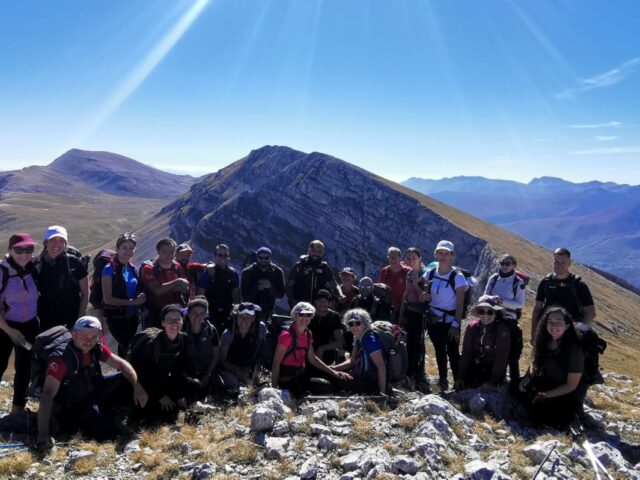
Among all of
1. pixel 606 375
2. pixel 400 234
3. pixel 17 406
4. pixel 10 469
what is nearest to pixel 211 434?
pixel 10 469

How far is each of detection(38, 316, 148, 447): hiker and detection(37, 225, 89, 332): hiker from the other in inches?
69.1

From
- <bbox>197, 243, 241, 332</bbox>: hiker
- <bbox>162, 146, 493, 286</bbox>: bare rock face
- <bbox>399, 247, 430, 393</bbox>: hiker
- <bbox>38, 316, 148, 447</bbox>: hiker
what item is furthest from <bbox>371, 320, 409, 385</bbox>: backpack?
<bbox>162, 146, 493, 286</bbox>: bare rock face

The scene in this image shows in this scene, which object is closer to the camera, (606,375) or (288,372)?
(288,372)

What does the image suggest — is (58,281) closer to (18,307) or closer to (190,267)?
(18,307)

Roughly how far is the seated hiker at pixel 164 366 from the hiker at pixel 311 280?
443 centimetres

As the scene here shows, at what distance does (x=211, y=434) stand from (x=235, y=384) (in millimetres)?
2135

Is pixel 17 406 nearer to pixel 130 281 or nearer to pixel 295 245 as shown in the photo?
pixel 130 281

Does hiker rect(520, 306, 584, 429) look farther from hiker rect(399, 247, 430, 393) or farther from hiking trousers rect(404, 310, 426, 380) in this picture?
hiking trousers rect(404, 310, 426, 380)

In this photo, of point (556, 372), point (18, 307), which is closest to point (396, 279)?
point (556, 372)

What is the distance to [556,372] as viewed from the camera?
881cm

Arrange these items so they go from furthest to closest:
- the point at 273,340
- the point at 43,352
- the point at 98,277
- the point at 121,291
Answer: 1. the point at 98,277
2. the point at 121,291
3. the point at 273,340
4. the point at 43,352

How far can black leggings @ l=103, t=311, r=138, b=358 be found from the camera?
1090 cm

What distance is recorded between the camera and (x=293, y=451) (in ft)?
23.3

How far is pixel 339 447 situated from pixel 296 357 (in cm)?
278
